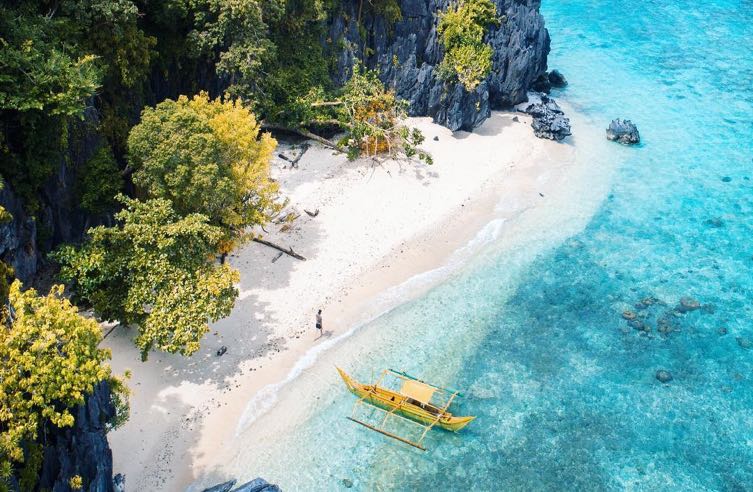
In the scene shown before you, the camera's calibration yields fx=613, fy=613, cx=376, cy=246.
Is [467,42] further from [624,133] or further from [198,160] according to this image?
[198,160]

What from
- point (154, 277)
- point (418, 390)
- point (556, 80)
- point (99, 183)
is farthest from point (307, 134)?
point (556, 80)

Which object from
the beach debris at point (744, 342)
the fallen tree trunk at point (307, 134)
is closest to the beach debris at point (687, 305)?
the beach debris at point (744, 342)

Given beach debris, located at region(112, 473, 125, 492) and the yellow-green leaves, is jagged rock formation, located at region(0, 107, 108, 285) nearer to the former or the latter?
the yellow-green leaves

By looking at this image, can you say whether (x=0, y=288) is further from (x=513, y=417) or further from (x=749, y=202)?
(x=749, y=202)

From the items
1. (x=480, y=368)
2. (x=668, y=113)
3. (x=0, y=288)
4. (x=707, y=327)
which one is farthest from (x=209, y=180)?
(x=668, y=113)

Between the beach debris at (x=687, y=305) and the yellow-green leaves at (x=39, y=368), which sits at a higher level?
the yellow-green leaves at (x=39, y=368)

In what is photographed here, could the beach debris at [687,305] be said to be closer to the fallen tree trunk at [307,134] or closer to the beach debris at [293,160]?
the fallen tree trunk at [307,134]
